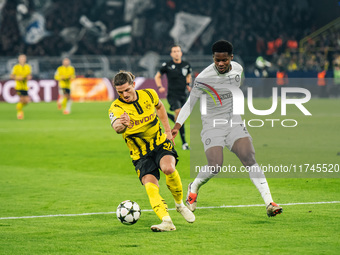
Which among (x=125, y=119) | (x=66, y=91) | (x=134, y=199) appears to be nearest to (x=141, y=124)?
(x=125, y=119)

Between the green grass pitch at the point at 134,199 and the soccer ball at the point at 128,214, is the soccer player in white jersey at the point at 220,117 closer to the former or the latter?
the green grass pitch at the point at 134,199

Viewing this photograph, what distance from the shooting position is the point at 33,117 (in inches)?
1005

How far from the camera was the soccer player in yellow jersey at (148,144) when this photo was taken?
23.7 ft

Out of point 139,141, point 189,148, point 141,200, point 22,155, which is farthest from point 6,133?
point 139,141

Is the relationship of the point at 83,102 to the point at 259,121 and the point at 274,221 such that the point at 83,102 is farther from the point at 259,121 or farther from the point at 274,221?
the point at 274,221

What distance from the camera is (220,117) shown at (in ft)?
26.5

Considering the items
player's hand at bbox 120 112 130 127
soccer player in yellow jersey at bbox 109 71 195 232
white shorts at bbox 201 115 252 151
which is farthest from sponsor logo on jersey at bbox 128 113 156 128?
white shorts at bbox 201 115 252 151

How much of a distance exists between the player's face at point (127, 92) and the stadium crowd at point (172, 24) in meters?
32.5

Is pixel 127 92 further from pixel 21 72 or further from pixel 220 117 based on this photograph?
pixel 21 72

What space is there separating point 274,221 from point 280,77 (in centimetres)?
2996

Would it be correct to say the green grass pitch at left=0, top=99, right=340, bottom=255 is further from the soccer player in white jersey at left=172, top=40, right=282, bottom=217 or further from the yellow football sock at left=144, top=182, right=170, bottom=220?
the soccer player in white jersey at left=172, top=40, right=282, bottom=217

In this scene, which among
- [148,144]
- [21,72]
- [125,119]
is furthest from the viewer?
[21,72]

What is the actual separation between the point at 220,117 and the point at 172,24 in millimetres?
35329

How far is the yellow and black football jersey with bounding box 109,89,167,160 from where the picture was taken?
7.38 m
